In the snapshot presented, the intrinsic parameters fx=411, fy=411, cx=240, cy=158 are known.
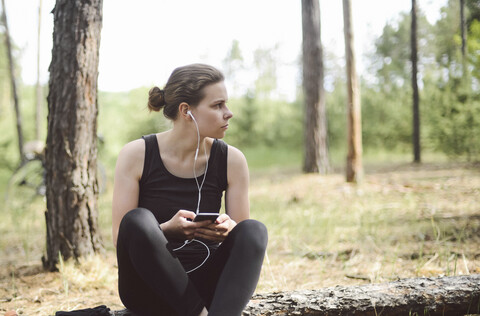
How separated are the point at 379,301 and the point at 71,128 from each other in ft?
7.59

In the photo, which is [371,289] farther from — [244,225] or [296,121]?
[296,121]

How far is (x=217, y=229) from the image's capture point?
1892 mm

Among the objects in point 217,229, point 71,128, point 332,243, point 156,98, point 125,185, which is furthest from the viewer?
point 332,243

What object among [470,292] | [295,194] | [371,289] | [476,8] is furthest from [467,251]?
[476,8]

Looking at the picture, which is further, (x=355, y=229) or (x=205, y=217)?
(x=355, y=229)

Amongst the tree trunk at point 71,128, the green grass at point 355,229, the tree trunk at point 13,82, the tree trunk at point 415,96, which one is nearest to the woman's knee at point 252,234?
the green grass at point 355,229

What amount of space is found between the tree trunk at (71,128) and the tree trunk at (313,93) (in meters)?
5.49

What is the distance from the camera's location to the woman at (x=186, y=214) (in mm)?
1743

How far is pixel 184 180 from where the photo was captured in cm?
210

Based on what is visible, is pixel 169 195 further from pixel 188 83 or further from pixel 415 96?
pixel 415 96

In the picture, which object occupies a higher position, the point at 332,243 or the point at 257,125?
the point at 257,125

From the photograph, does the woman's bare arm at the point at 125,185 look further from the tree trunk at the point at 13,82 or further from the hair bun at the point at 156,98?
the tree trunk at the point at 13,82

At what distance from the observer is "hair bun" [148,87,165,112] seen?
2184 mm

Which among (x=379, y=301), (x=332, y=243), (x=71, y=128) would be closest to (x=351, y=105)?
(x=332, y=243)
